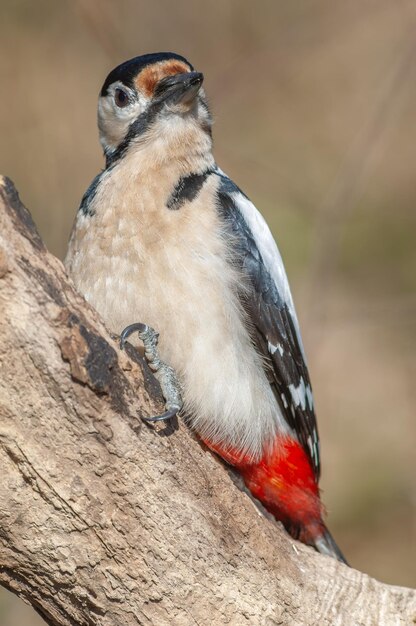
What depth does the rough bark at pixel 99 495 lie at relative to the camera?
2518mm

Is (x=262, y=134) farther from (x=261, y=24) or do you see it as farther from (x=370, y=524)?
(x=370, y=524)

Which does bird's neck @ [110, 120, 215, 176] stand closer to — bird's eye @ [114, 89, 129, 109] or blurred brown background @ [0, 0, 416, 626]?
bird's eye @ [114, 89, 129, 109]

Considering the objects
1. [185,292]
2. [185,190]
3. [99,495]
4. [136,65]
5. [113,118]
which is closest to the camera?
[99,495]

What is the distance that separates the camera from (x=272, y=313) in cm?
360

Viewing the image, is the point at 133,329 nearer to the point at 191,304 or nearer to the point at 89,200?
the point at 191,304

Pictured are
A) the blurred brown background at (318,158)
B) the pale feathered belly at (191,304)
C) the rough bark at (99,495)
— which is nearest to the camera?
the rough bark at (99,495)

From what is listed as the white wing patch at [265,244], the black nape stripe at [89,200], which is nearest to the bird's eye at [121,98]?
the black nape stripe at [89,200]

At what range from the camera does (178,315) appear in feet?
10.7

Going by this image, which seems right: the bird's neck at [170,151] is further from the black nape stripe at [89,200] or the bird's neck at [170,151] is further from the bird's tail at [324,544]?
the bird's tail at [324,544]

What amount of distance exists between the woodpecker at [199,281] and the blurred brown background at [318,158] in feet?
5.18

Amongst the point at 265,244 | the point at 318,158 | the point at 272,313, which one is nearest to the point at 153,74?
the point at 265,244

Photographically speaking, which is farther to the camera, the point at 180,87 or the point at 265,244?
the point at 265,244

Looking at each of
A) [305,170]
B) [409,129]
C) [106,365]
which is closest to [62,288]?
[106,365]

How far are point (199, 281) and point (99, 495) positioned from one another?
93 centimetres
